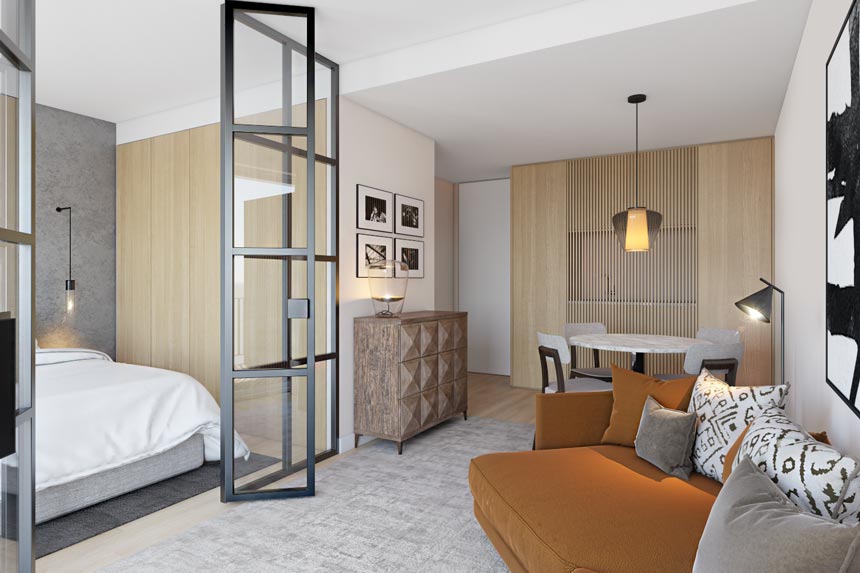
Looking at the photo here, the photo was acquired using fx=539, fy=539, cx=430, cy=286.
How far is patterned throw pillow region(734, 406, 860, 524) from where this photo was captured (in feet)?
4.45

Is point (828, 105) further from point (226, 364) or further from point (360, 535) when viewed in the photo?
point (226, 364)

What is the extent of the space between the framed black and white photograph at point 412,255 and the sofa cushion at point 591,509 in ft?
7.93

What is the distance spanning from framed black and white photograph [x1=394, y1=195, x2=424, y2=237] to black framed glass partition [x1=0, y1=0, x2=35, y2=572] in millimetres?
3006

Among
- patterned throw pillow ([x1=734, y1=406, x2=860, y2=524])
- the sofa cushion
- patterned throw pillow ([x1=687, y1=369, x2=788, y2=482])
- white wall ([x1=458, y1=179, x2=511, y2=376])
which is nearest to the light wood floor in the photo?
the sofa cushion

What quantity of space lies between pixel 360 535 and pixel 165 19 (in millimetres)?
3141

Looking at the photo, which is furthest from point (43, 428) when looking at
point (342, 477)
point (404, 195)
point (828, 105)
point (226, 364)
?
point (828, 105)

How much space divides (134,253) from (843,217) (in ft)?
17.6

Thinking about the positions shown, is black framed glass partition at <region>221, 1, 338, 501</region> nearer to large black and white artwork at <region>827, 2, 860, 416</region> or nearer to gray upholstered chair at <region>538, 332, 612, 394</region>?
gray upholstered chair at <region>538, 332, 612, 394</region>

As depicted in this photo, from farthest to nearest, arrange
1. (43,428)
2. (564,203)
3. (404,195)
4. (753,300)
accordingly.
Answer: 1. (564,203)
2. (404,195)
3. (753,300)
4. (43,428)

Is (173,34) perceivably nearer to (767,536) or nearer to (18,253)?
(18,253)

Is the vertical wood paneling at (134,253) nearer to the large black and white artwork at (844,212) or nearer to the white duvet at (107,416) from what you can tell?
the white duvet at (107,416)

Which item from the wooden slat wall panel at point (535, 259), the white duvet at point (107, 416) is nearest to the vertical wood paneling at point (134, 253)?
the white duvet at point (107, 416)

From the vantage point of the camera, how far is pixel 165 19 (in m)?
3.24

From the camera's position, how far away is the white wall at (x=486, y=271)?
704 centimetres
